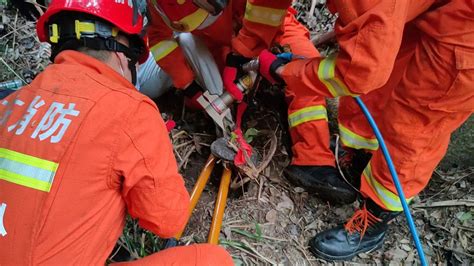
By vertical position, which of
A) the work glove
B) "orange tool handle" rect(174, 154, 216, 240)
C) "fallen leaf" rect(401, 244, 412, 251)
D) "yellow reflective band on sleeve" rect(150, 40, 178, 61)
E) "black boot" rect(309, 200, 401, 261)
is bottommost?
"fallen leaf" rect(401, 244, 412, 251)

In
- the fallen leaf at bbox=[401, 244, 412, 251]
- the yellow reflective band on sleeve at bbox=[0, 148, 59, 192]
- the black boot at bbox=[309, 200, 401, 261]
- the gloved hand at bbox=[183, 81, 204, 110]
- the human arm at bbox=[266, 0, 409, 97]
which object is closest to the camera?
the yellow reflective band on sleeve at bbox=[0, 148, 59, 192]

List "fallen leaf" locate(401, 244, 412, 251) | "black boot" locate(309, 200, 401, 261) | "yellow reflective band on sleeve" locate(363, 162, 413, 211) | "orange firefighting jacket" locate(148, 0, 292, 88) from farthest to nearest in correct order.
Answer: "fallen leaf" locate(401, 244, 412, 251), "black boot" locate(309, 200, 401, 261), "orange firefighting jacket" locate(148, 0, 292, 88), "yellow reflective band on sleeve" locate(363, 162, 413, 211)

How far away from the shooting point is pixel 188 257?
180cm

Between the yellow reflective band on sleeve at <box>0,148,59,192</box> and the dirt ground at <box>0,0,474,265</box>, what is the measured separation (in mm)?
952

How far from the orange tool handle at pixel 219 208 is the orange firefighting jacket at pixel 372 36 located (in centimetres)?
83

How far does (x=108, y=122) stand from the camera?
143 cm

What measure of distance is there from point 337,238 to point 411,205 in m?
0.59

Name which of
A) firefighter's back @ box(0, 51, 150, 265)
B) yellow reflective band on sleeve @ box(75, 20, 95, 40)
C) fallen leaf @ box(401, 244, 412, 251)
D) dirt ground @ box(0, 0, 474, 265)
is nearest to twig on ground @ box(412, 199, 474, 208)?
dirt ground @ box(0, 0, 474, 265)

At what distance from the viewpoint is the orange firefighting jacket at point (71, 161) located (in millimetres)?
1398

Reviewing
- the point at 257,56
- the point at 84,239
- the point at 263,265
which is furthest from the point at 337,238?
the point at 84,239

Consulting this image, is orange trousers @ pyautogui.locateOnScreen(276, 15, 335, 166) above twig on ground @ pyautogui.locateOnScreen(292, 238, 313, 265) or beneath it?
above

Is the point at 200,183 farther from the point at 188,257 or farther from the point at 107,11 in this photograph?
the point at 107,11

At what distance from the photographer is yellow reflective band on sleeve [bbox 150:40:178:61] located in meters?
2.66

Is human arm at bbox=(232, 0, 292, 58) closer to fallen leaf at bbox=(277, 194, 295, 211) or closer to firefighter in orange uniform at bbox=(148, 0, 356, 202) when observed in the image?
firefighter in orange uniform at bbox=(148, 0, 356, 202)
